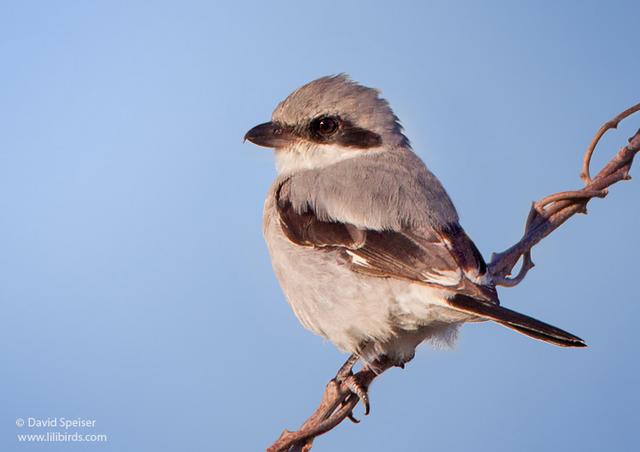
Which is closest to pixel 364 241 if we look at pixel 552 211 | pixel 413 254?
pixel 413 254

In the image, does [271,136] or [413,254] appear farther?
[271,136]

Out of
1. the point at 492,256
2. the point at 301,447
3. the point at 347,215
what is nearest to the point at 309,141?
the point at 347,215

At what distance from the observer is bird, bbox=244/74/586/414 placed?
86.7 inches

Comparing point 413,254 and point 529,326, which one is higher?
point 413,254

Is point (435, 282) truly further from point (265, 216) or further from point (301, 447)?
point (265, 216)

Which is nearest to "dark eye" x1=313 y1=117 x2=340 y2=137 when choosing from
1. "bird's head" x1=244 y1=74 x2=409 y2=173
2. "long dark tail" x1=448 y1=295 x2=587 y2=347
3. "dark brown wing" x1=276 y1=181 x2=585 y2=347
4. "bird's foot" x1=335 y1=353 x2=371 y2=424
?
"bird's head" x1=244 y1=74 x2=409 y2=173

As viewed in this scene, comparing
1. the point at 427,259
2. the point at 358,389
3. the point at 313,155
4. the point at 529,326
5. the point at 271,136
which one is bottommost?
the point at 529,326

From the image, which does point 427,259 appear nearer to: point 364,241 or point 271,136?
point 364,241

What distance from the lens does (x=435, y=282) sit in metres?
2.17

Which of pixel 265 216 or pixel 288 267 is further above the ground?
pixel 265 216

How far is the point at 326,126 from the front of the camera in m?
3.00

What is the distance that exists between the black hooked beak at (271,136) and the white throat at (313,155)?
0.04 m

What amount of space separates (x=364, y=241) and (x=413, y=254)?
0.60 ft

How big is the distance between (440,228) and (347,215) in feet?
1.05
